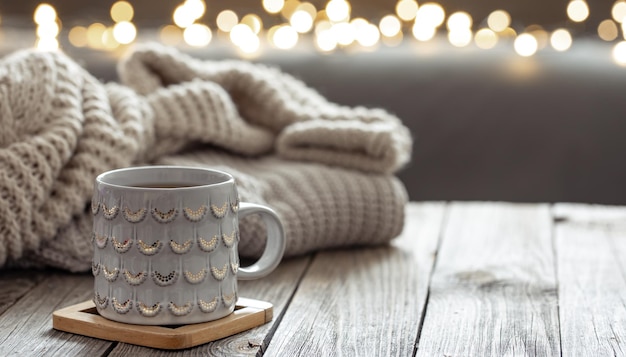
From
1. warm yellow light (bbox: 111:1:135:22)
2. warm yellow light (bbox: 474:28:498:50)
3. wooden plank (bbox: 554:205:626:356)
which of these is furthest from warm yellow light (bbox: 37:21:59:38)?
wooden plank (bbox: 554:205:626:356)

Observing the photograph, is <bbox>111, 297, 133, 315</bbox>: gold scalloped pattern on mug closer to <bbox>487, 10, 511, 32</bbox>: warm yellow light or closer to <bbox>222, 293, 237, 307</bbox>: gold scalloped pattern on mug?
<bbox>222, 293, 237, 307</bbox>: gold scalloped pattern on mug

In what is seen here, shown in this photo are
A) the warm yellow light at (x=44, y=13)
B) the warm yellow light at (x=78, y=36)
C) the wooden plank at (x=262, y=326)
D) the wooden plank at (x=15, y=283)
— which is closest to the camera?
the wooden plank at (x=262, y=326)

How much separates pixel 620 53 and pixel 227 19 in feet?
2.89

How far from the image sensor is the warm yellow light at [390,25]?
5.90 ft

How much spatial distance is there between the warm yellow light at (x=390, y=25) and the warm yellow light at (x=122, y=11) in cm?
61

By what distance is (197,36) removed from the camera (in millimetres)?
1730

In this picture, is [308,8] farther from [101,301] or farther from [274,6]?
[101,301]

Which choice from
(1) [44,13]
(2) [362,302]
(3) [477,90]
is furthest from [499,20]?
(2) [362,302]

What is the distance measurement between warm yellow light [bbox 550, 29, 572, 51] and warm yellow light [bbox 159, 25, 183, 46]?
2.25ft

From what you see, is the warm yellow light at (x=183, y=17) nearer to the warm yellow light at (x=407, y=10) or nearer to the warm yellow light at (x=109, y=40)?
the warm yellow light at (x=109, y=40)

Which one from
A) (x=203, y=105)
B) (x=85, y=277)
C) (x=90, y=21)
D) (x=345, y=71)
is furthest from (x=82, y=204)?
(x=90, y=21)

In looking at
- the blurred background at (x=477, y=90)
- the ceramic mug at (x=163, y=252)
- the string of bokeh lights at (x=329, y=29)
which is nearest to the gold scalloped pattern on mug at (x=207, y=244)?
the ceramic mug at (x=163, y=252)

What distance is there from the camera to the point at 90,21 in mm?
1851

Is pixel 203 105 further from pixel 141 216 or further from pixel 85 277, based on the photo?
pixel 141 216
